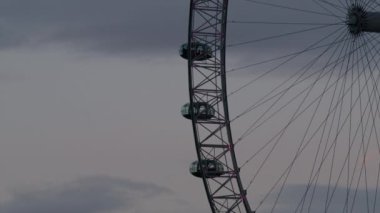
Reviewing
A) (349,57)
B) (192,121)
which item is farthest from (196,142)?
(349,57)

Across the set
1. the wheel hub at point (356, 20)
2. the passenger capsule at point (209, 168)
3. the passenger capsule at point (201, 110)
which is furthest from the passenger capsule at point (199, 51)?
the wheel hub at point (356, 20)

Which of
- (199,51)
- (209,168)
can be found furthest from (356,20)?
(209,168)

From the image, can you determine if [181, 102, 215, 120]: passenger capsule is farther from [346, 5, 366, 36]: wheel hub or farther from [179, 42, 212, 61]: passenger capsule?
[346, 5, 366, 36]: wheel hub

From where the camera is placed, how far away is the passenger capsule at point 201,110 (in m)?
116

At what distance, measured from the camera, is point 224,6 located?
115 meters

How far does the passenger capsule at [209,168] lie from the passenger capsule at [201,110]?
2.59 meters

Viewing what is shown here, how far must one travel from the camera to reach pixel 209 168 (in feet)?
382

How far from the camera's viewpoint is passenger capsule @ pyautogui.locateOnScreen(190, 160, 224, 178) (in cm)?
11625

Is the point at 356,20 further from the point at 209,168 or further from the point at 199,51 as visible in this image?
the point at 209,168

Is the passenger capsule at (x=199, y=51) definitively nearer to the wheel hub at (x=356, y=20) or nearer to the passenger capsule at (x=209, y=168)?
the passenger capsule at (x=209, y=168)

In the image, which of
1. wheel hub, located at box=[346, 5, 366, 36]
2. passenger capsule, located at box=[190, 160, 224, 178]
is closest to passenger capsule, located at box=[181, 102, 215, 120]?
passenger capsule, located at box=[190, 160, 224, 178]

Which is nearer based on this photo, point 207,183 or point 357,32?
point 357,32

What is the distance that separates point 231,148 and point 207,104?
2874 millimetres

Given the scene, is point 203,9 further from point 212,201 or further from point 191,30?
point 212,201
